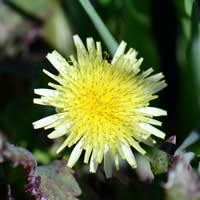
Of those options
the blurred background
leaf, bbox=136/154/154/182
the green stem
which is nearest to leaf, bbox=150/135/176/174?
the blurred background

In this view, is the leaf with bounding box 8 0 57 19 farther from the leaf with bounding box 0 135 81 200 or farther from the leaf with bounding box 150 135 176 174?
the leaf with bounding box 150 135 176 174

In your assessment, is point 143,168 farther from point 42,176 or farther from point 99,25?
point 99,25

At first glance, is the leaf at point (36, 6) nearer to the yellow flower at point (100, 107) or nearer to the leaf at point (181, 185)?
the yellow flower at point (100, 107)

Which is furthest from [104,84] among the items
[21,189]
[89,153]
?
[21,189]

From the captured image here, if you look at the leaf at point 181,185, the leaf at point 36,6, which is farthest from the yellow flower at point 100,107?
the leaf at point 36,6

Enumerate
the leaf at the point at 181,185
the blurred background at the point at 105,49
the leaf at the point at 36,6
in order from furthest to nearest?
the leaf at the point at 36,6, the blurred background at the point at 105,49, the leaf at the point at 181,185

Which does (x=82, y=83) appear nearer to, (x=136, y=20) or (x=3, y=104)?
(x=136, y=20)

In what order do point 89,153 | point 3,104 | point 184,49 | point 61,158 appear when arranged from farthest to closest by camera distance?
point 3,104 < point 184,49 < point 61,158 < point 89,153
